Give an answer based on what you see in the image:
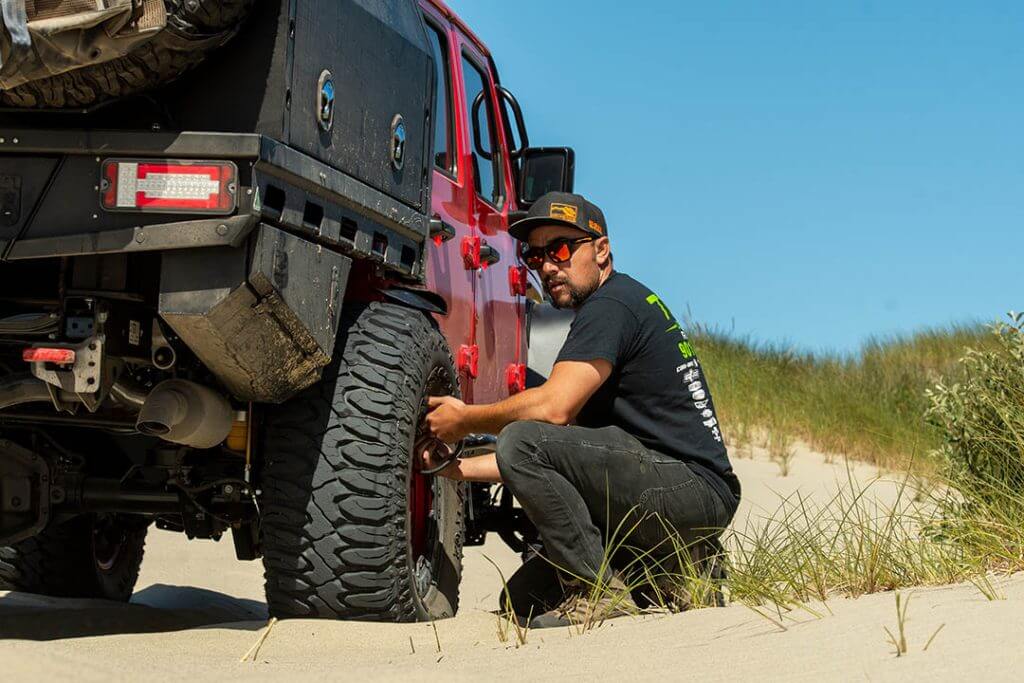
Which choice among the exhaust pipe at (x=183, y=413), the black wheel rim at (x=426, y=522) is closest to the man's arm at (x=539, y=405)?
the black wheel rim at (x=426, y=522)

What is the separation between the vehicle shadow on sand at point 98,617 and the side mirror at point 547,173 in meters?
2.17

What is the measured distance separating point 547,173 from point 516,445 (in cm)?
235

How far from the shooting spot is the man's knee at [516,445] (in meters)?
4.30

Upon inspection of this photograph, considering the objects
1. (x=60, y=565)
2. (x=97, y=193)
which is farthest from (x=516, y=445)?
(x=60, y=565)

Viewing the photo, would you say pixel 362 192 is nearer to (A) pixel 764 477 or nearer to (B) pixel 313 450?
(B) pixel 313 450

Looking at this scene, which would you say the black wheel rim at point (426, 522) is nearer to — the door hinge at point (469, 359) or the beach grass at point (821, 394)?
the door hinge at point (469, 359)

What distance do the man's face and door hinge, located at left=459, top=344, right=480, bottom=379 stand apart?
0.80 m

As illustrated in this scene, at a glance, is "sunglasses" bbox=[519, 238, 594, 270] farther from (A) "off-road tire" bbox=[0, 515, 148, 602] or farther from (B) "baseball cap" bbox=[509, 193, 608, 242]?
(A) "off-road tire" bbox=[0, 515, 148, 602]

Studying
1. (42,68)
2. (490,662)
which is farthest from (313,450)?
(42,68)

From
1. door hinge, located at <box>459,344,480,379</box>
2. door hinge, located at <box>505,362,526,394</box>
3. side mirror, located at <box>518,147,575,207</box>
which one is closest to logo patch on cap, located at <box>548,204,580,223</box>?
door hinge, located at <box>459,344,480,379</box>

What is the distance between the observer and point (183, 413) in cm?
383

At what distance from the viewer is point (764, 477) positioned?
10.7 meters

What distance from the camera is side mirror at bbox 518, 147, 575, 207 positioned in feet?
21.0

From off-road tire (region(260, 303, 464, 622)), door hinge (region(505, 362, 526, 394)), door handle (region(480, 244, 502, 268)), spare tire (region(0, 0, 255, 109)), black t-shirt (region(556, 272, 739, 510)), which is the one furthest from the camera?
door hinge (region(505, 362, 526, 394))
